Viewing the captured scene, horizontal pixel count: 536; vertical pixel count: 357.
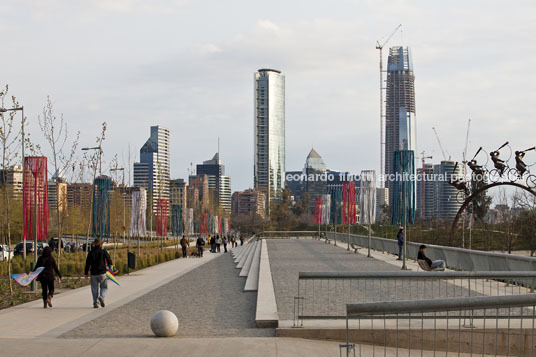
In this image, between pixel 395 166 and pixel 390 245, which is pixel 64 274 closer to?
pixel 395 166

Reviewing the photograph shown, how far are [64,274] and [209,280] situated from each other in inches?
275

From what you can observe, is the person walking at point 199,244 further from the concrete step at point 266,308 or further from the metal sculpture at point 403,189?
the concrete step at point 266,308

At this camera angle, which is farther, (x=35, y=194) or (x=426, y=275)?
(x=35, y=194)

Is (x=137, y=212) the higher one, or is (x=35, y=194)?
(x=35, y=194)

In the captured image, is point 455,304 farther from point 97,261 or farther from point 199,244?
point 199,244

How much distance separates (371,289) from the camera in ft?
44.6

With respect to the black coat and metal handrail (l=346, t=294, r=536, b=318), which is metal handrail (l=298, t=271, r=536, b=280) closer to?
metal handrail (l=346, t=294, r=536, b=318)

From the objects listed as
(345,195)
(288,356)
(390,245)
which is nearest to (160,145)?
(345,195)

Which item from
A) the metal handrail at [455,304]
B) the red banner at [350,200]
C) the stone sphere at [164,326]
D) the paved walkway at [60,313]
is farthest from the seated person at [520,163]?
the metal handrail at [455,304]

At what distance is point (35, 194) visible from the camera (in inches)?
900

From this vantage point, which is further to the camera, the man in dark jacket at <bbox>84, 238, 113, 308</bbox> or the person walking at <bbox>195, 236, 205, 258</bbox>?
the person walking at <bbox>195, 236, 205, 258</bbox>

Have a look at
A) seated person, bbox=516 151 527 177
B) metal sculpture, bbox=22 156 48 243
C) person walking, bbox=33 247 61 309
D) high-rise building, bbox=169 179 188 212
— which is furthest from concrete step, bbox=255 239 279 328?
high-rise building, bbox=169 179 188 212

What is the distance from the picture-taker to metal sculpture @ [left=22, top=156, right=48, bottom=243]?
2303 centimetres

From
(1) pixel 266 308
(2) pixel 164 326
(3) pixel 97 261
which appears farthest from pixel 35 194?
(2) pixel 164 326
